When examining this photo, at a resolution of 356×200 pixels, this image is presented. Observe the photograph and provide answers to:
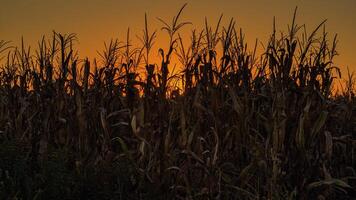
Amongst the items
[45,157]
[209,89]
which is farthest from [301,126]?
[45,157]

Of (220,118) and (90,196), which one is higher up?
(220,118)

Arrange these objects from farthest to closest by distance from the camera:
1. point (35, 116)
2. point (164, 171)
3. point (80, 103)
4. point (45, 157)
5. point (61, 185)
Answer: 1. point (35, 116)
2. point (80, 103)
3. point (45, 157)
4. point (164, 171)
5. point (61, 185)

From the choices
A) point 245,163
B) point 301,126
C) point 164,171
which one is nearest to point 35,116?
point 164,171

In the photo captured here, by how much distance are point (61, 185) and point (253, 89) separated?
2040 millimetres

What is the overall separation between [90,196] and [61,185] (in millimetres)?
282

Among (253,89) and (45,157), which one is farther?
(253,89)

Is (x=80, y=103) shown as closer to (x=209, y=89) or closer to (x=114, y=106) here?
(x=114, y=106)

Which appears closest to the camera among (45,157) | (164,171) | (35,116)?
(164,171)

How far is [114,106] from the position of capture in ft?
16.5

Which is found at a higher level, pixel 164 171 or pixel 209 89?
pixel 209 89

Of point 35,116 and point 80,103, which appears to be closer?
point 80,103

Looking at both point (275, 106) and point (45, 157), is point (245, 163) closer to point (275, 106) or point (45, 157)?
point (275, 106)

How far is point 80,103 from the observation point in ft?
15.1

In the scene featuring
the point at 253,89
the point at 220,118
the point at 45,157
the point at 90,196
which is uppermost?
the point at 253,89
